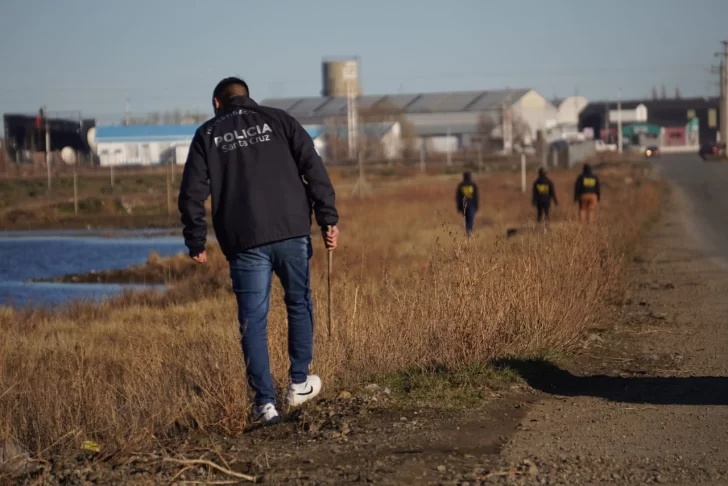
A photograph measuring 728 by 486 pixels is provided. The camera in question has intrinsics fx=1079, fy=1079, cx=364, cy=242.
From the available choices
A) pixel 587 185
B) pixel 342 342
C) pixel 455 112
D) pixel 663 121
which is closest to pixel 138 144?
pixel 587 185

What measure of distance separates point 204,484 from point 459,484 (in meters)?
1.16

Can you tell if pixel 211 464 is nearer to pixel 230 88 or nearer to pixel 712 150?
pixel 230 88

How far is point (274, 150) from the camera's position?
6148 mm

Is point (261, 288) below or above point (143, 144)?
below

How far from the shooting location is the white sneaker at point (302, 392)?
6.47m

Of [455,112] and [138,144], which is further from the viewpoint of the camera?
A: [455,112]

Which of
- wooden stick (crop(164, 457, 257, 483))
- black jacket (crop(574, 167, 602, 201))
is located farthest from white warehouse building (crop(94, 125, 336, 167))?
wooden stick (crop(164, 457, 257, 483))

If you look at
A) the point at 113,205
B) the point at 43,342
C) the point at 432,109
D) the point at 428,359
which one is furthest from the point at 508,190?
the point at 432,109

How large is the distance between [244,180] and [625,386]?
3.15m

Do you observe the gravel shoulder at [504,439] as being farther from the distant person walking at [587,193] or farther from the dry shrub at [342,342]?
the distant person walking at [587,193]

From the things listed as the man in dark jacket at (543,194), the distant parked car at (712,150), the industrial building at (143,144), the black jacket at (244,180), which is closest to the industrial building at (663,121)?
the distant parked car at (712,150)

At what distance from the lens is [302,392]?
6496 mm

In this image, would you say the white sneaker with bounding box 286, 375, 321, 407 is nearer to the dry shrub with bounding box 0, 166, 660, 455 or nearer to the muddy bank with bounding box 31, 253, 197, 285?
the dry shrub with bounding box 0, 166, 660, 455

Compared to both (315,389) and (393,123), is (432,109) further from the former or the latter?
(315,389)
